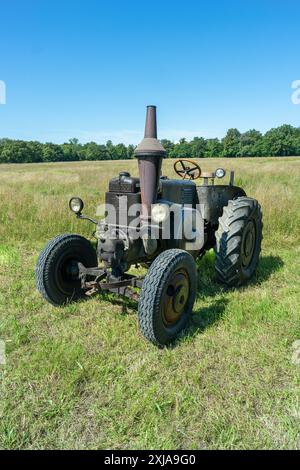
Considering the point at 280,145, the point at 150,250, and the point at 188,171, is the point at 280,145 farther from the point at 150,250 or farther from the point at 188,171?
the point at 150,250

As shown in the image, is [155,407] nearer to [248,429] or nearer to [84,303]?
[248,429]

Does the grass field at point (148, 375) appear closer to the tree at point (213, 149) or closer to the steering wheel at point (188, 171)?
the steering wheel at point (188, 171)

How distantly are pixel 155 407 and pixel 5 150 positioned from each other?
74.0m

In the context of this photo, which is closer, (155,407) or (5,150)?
(155,407)

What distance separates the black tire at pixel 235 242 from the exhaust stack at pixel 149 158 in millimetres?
1243

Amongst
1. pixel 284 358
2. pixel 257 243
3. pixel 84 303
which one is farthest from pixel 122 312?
pixel 257 243

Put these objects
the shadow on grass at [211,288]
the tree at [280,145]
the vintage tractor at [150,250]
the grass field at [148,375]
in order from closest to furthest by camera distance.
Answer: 1. the grass field at [148,375]
2. the vintage tractor at [150,250]
3. the shadow on grass at [211,288]
4. the tree at [280,145]

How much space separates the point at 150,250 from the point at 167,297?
2.27 feet

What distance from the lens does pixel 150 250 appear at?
11.9ft

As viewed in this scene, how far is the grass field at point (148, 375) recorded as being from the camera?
2150 mm

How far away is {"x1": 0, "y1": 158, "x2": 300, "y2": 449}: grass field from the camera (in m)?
2.15

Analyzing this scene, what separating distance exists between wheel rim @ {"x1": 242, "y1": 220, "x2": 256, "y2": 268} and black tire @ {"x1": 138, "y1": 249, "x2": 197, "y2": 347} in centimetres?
138

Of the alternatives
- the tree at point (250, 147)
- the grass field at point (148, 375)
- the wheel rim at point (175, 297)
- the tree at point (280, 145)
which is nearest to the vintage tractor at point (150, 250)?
the wheel rim at point (175, 297)

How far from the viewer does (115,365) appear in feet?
9.23
